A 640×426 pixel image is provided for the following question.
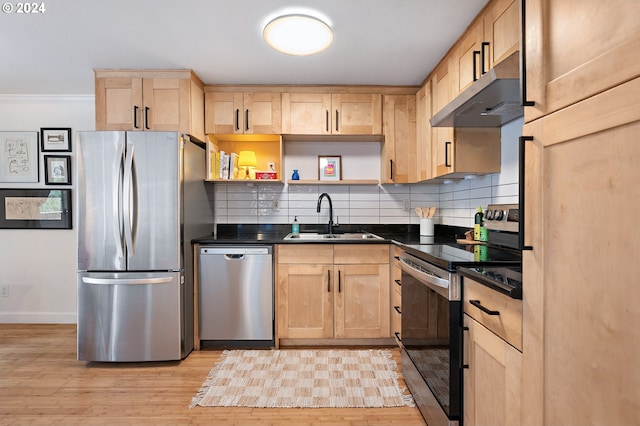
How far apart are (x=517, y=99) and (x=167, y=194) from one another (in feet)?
7.80

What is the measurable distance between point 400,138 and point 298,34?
57.3 inches

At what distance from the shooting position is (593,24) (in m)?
0.77

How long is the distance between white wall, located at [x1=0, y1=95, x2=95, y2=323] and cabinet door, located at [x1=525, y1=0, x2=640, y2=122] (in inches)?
158

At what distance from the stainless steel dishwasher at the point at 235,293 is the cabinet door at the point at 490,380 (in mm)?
1787

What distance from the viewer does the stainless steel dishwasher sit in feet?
9.50

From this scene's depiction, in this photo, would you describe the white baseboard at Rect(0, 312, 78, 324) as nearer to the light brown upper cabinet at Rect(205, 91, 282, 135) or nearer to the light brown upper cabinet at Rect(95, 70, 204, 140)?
the light brown upper cabinet at Rect(95, 70, 204, 140)

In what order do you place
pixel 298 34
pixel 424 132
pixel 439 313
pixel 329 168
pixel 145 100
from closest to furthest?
pixel 439 313 → pixel 298 34 → pixel 145 100 → pixel 424 132 → pixel 329 168

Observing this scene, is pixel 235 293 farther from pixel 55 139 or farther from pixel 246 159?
pixel 55 139

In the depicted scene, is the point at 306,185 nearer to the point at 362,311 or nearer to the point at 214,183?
the point at 214,183

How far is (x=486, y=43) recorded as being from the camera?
194 centimetres

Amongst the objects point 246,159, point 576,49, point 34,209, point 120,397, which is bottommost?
point 120,397

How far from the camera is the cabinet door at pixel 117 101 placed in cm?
288

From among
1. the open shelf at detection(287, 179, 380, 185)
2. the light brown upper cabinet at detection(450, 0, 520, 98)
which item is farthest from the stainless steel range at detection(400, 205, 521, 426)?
the open shelf at detection(287, 179, 380, 185)

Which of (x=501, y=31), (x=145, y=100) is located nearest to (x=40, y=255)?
(x=145, y=100)
